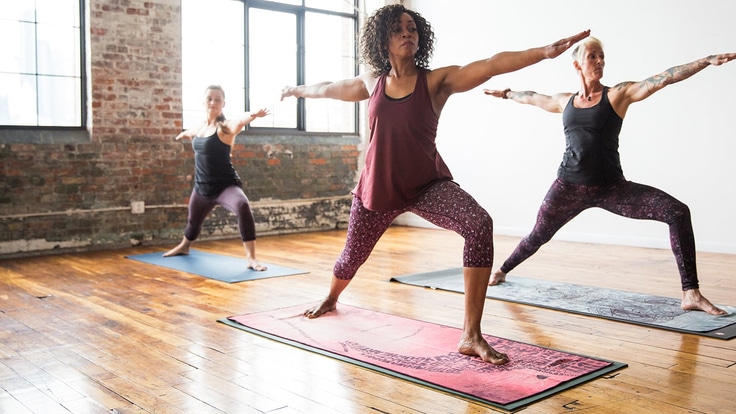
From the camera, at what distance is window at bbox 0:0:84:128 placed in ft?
18.7

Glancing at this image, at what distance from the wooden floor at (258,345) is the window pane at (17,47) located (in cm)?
157

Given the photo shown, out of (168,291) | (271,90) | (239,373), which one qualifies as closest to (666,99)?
(271,90)

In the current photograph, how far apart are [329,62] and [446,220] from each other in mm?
5408

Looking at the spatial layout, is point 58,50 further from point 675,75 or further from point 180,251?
point 675,75

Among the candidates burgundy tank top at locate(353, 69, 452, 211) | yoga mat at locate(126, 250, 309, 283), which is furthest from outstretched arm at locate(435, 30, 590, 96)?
yoga mat at locate(126, 250, 309, 283)

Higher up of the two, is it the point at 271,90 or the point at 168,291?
the point at 271,90

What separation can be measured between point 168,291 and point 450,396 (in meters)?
2.40

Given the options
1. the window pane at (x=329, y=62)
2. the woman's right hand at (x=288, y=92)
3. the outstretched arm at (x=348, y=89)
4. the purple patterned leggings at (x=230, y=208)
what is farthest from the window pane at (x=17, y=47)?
the outstretched arm at (x=348, y=89)

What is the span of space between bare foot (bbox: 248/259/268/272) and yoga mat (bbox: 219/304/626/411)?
1.35 metres

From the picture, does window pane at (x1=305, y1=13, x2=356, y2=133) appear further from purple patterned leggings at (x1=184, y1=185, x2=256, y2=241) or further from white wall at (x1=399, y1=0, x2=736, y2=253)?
purple patterned leggings at (x1=184, y1=185, x2=256, y2=241)

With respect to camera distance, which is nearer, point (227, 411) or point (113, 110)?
point (227, 411)

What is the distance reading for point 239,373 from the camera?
264cm

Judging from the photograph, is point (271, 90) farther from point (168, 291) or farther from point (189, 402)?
point (189, 402)

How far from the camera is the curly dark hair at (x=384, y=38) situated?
3.11m
